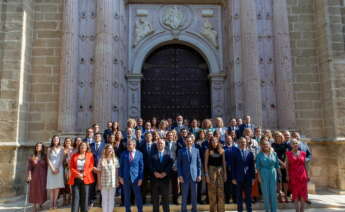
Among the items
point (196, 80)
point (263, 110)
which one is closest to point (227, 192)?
point (263, 110)

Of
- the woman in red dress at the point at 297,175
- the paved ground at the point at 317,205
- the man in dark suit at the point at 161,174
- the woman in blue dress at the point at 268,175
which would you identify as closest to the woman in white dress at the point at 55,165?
the paved ground at the point at 317,205

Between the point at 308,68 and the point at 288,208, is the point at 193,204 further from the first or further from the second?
the point at 308,68

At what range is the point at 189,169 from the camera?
A: 6.02 m

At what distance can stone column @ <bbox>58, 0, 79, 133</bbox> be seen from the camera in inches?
353

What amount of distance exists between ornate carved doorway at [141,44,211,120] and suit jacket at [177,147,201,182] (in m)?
4.49

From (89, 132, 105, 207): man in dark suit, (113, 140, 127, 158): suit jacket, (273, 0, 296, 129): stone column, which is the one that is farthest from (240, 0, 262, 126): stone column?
(89, 132, 105, 207): man in dark suit

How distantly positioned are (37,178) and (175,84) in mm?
5612

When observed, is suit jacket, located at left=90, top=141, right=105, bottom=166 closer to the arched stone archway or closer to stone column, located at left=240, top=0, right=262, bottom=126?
the arched stone archway

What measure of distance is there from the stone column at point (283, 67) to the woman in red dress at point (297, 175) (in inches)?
125

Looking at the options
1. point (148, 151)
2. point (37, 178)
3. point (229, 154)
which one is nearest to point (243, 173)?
point (229, 154)

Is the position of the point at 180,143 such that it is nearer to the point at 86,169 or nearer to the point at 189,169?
the point at 189,169

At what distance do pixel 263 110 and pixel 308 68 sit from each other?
2119 millimetres

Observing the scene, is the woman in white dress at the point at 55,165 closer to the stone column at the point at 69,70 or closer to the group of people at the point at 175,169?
the group of people at the point at 175,169

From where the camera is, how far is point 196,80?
35.7 ft
